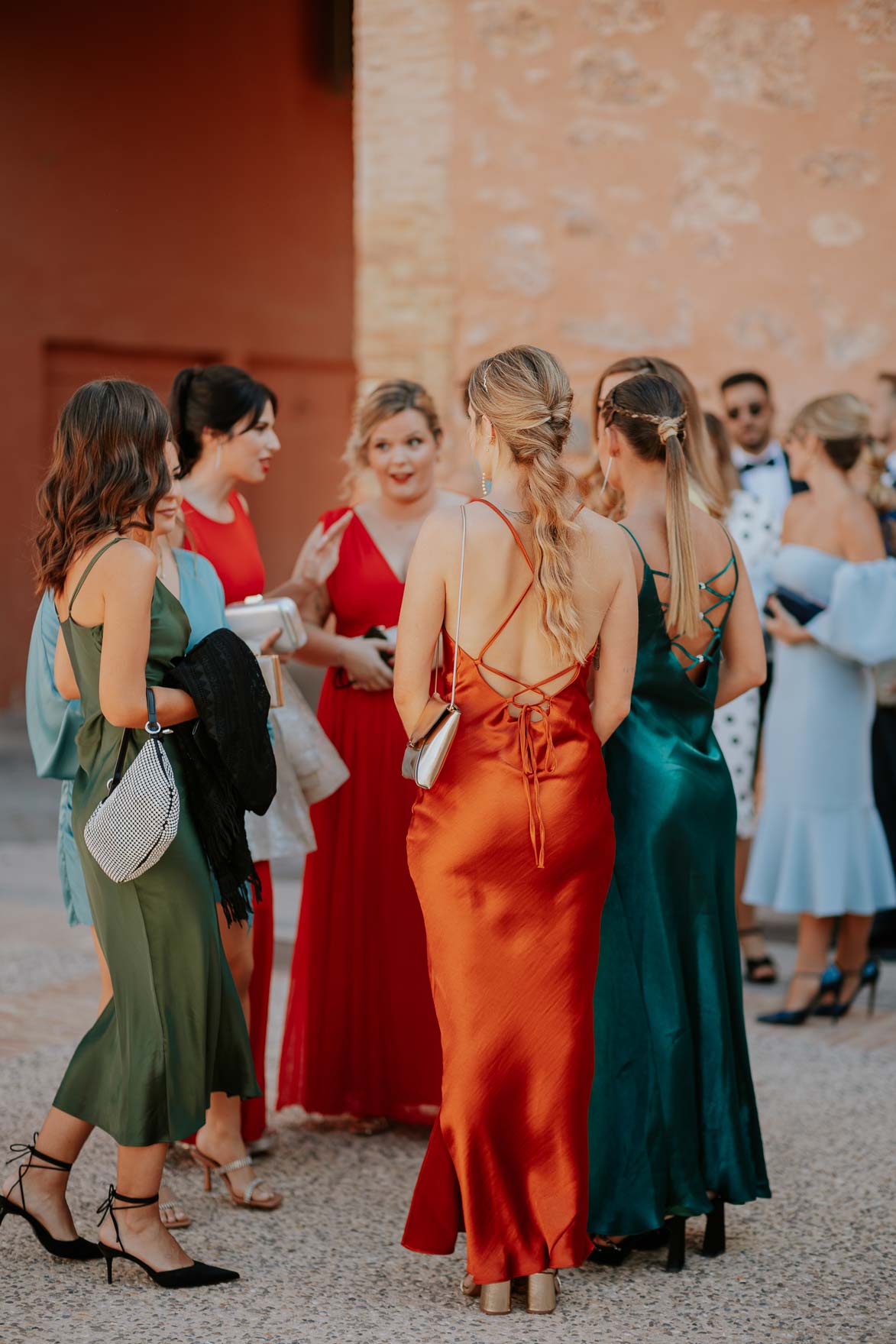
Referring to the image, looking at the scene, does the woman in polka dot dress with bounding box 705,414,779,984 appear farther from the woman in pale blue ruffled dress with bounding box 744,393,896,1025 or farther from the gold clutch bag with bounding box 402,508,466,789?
the gold clutch bag with bounding box 402,508,466,789

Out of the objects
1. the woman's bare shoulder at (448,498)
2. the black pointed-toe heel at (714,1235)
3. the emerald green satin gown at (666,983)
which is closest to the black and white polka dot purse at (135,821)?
the emerald green satin gown at (666,983)

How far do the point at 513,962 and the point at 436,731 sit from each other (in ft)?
1.65

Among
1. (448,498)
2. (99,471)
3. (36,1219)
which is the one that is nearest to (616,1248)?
(36,1219)

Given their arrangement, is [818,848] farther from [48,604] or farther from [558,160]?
[558,160]

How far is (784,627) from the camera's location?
551 cm

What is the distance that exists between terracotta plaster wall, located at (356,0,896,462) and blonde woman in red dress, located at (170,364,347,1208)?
426 cm

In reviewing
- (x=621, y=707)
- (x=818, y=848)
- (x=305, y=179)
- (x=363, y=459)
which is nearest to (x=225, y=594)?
(x=363, y=459)

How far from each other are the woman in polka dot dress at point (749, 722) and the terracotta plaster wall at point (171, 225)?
8599 millimetres

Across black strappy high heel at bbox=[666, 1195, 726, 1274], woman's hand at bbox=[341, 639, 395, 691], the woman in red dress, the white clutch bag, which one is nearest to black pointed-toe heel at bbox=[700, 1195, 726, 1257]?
black strappy high heel at bbox=[666, 1195, 726, 1274]

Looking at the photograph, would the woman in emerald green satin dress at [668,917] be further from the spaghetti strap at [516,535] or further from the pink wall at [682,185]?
the pink wall at [682,185]

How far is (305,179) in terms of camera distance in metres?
15.6

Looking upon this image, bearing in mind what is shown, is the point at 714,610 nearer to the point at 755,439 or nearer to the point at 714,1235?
the point at 714,1235

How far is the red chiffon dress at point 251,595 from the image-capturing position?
4.01 m

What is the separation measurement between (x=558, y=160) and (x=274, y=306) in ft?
25.0
